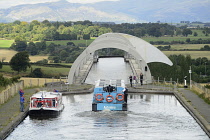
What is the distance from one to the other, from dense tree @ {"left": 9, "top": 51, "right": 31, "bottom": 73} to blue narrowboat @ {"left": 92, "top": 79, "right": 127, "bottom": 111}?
82.3m

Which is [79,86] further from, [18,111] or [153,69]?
[153,69]

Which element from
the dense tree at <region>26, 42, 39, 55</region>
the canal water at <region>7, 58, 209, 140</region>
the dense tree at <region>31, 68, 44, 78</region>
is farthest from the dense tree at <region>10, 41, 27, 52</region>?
the canal water at <region>7, 58, 209, 140</region>

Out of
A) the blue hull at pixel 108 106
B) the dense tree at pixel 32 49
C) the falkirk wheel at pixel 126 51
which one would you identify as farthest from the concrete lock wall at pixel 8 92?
the dense tree at pixel 32 49

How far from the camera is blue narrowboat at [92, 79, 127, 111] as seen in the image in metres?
37.8

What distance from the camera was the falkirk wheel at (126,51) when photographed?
58972mm

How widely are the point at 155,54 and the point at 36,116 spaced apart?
3601 centimetres

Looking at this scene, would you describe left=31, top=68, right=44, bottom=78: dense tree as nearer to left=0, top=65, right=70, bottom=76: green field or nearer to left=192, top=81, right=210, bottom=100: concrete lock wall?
left=0, top=65, right=70, bottom=76: green field

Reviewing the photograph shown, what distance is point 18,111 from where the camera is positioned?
36.9m

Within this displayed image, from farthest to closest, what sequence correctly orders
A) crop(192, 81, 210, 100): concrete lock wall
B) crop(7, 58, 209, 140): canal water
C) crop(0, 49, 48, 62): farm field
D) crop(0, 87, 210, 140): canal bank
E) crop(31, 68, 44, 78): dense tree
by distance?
crop(0, 49, 48, 62): farm field → crop(31, 68, 44, 78): dense tree → crop(192, 81, 210, 100): concrete lock wall → crop(0, 87, 210, 140): canal bank → crop(7, 58, 209, 140): canal water

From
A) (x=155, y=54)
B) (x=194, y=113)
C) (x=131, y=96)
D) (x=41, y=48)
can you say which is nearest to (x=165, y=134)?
(x=194, y=113)

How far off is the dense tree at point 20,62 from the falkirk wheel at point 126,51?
1625 inches

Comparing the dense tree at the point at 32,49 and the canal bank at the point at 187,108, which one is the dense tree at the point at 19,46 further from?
the canal bank at the point at 187,108

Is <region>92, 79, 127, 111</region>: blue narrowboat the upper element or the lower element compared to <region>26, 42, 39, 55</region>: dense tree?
lower

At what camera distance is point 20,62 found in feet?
406
